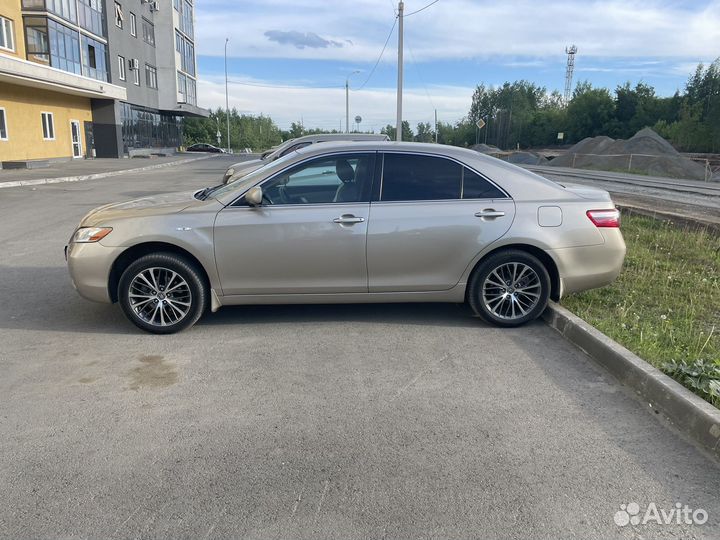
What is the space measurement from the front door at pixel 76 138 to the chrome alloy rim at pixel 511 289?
1478 inches

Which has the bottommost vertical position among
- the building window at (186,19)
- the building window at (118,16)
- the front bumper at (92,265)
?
the front bumper at (92,265)

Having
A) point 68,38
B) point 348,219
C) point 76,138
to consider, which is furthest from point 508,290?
point 76,138

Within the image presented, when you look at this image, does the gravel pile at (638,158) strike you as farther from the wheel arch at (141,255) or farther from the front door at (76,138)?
the wheel arch at (141,255)

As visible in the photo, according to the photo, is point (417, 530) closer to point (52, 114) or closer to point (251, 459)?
point (251, 459)

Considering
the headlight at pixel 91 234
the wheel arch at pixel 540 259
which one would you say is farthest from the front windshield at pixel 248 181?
the wheel arch at pixel 540 259

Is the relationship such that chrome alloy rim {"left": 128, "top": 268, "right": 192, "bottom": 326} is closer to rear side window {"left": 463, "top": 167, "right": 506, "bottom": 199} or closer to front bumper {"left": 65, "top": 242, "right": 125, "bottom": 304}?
front bumper {"left": 65, "top": 242, "right": 125, "bottom": 304}

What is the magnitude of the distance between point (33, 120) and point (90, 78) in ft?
17.5

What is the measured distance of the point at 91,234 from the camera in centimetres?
521

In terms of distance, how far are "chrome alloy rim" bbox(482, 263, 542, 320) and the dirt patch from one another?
290 centimetres

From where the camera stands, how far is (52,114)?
33.2m

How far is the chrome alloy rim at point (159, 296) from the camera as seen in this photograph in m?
5.20

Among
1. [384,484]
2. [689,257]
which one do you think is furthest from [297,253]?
[689,257]

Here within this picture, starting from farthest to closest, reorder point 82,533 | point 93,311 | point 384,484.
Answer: point 93,311 < point 384,484 < point 82,533

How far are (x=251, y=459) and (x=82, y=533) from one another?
3.02ft
